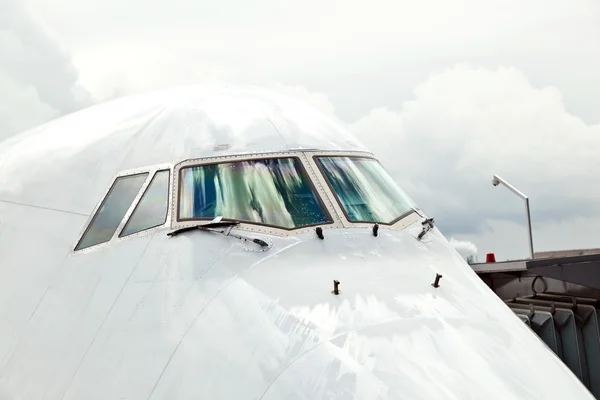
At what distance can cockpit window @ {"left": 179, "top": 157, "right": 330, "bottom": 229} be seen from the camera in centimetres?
662

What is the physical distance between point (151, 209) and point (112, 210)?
54cm

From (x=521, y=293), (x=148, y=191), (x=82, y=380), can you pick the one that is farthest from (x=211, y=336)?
(x=521, y=293)

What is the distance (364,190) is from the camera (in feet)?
24.2

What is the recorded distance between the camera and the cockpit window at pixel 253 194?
6621 millimetres

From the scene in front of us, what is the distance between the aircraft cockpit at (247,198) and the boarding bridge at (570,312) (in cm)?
668

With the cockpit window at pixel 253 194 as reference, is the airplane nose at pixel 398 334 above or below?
below

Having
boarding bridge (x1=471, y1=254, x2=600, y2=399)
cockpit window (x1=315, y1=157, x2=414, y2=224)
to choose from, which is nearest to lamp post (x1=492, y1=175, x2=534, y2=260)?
boarding bridge (x1=471, y1=254, x2=600, y2=399)

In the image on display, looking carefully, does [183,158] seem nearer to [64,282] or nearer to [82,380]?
[64,282]

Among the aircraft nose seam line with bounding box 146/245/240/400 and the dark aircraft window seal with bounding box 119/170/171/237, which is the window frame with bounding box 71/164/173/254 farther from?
the aircraft nose seam line with bounding box 146/245/240/400

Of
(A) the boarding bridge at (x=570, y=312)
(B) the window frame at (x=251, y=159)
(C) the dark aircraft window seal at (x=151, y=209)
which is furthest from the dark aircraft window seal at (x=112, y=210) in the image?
(A) the boarding bridge at (x=570, y=312)

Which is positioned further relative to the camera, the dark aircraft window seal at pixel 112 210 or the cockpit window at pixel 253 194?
the dark aircraft window seal at pixel 112 210

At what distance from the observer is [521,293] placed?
15609mm

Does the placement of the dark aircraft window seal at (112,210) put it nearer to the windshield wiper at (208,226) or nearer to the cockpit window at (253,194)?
the cockpit window at (253,194)

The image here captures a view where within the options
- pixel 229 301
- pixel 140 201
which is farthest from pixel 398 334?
pixel 140 201
